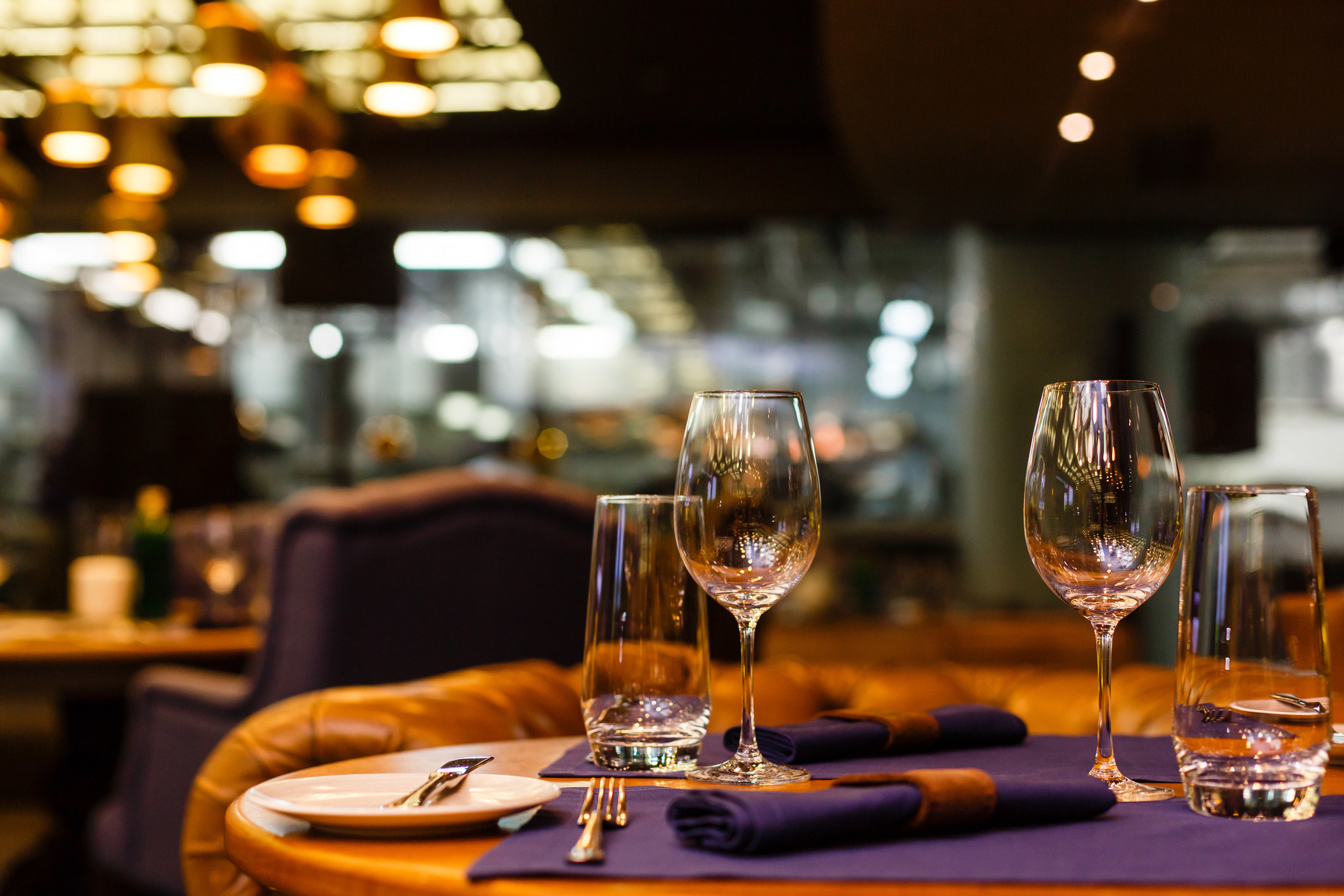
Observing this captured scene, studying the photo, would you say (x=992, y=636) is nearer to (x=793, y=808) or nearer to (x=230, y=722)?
(x=230, y=722)

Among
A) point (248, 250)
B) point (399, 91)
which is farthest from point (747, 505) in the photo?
point (248, 250)

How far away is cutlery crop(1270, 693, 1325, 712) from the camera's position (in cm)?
67

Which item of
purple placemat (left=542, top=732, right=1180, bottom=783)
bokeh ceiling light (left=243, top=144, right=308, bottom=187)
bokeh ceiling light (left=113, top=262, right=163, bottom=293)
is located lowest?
purple placemat (left=542, top=732, right=1180, bottom=783)

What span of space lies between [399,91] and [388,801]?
3091 millimetres

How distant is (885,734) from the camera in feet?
3.09

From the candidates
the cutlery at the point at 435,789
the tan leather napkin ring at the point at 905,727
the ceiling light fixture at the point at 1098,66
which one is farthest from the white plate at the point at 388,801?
the ceiling light fixture at the point at 1098,66

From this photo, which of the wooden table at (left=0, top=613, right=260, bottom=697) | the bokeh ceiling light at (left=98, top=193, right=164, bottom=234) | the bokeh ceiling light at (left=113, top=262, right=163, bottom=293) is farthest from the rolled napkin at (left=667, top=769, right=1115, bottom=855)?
the bokeh ceiling light at (left=113, top=262, right=163, bottom=293)

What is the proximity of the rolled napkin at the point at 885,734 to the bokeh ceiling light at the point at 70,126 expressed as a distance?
366 centimetres

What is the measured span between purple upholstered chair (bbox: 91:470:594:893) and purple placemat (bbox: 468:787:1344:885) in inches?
70.4

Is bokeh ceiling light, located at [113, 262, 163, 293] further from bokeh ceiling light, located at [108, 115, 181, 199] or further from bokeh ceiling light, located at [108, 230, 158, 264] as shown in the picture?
bokeh ceiling light, located at [108, 115, 181, 199]

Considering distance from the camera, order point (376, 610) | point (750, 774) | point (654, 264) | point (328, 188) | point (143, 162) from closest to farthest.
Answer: point (750, 774) → point (376, 610) → point (143, 162) → point (328, 188) → point (654, 264)

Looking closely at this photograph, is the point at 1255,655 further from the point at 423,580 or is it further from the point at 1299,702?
the point at 423,580

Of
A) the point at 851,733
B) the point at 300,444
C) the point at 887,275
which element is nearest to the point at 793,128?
the point at 887,275

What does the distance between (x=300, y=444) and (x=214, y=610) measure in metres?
4.84
